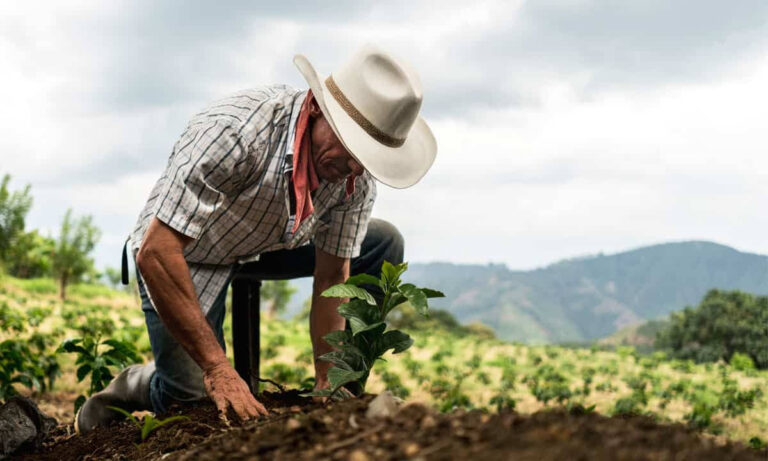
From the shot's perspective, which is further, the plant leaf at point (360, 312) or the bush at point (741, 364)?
the bush at point (741, 364)

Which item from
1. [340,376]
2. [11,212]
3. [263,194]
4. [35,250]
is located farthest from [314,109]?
[35,250]

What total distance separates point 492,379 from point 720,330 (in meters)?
16.9

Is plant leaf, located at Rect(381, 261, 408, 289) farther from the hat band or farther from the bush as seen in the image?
the bush

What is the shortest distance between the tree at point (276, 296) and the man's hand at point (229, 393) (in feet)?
85.8

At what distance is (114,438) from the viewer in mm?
3061

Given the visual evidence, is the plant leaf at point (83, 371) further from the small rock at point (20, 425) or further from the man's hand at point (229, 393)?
the man's hand at point (229, 393)

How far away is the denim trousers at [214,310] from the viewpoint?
3680mm

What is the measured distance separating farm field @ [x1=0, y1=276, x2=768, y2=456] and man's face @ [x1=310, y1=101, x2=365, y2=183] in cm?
260

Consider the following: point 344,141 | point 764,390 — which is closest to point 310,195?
point 344,141

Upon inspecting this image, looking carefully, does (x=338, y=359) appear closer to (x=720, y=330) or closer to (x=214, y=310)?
(x=214, y=310)

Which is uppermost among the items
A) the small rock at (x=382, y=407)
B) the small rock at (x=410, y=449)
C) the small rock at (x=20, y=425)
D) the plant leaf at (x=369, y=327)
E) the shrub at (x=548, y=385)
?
the plant leaf at (x=369, y=327)

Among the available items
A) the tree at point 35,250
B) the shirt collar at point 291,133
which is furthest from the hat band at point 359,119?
the tree at point 35,250

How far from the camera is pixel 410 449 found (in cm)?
145

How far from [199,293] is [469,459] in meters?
2.49
